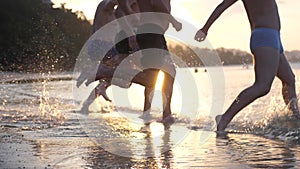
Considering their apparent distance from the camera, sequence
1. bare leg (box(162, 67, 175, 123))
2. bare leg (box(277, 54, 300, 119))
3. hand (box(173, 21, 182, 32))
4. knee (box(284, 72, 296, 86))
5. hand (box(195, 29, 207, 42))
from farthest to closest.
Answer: bare leg (box(162, 67, 175, 123)) → hand (box(173, 21, 182, 32)) → knee (box(284, 72, 296, 86)) → bare leg (box(277, 54, 300, 119)) → hand (box(195, 29, 207, 42))

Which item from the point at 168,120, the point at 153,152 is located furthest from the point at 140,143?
the point at 168,120

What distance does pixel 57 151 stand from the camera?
4426mm

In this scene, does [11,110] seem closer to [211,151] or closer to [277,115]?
[277,115]

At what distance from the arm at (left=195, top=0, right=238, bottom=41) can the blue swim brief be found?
384 mm

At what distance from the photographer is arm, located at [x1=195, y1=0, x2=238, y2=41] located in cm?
588

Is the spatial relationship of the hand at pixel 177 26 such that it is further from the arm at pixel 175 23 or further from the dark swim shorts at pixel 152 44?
the dark swim shorts at pixel 152 44

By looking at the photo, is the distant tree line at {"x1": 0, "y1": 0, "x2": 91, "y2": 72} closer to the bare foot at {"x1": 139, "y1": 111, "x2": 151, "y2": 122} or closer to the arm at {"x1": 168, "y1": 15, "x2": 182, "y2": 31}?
the bare foot at {"x1": 139, "y1": 111, "x2": 151, "y2": 122}

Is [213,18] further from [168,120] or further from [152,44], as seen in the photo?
[168,120]

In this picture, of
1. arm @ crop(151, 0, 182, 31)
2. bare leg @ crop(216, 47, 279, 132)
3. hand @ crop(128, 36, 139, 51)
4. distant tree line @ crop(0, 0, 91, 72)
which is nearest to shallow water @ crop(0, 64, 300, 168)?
bare leg @ crop(216, 47, 279, 132)

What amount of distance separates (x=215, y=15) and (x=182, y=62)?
4.66 meters

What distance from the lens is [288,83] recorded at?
625 centimetres

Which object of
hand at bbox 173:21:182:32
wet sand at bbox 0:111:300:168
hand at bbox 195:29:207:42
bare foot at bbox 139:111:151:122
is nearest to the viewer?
wet sand at bbox 0:111:300:168

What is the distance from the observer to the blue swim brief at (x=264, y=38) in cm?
566

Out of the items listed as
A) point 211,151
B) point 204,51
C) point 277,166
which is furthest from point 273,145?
point 204,51
